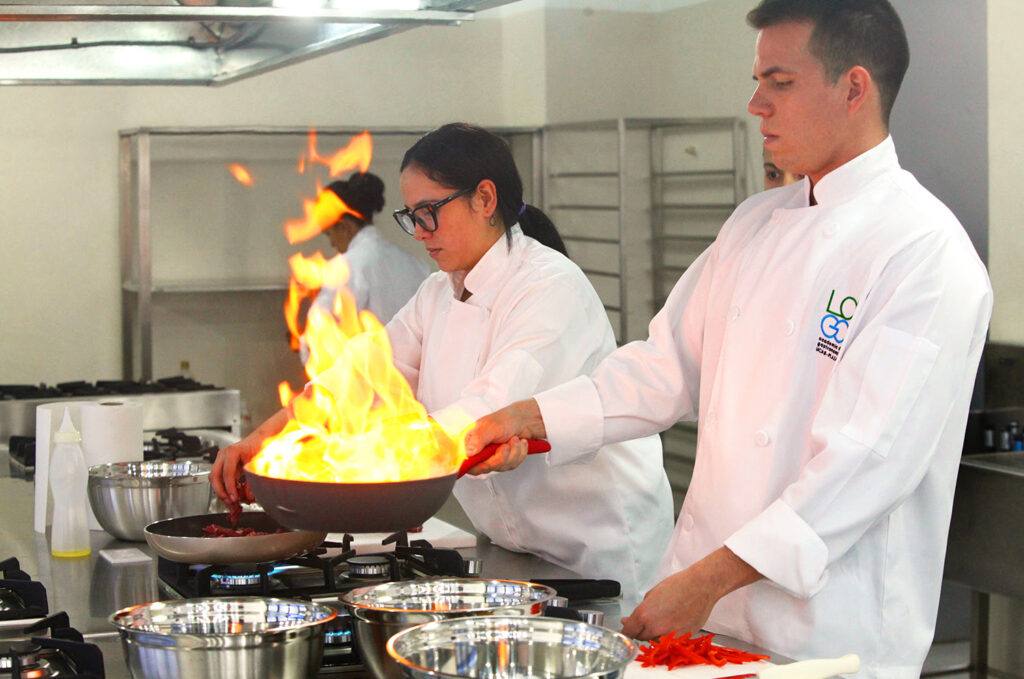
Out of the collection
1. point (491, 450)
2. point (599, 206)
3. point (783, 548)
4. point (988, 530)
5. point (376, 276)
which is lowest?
point (988, 530)

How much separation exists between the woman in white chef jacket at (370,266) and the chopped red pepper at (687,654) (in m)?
3.80

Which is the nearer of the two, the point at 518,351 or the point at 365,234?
the point at 518,351

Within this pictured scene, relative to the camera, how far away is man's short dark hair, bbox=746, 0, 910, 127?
161cm

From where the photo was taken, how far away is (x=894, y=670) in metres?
1.61

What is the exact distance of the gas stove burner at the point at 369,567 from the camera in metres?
1.65

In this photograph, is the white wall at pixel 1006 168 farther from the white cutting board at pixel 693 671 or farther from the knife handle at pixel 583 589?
the white cutting board at pixel 693 671

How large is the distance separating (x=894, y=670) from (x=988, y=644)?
2092 mm

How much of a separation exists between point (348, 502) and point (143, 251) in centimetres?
412

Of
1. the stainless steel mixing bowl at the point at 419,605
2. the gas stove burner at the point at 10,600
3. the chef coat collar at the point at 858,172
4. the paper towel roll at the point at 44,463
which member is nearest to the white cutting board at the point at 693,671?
the stainless steel mixing bowl at the point at 419,605

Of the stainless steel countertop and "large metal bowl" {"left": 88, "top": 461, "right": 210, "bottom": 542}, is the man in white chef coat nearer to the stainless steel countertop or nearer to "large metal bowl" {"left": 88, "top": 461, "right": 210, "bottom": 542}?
the stainless steel countertop

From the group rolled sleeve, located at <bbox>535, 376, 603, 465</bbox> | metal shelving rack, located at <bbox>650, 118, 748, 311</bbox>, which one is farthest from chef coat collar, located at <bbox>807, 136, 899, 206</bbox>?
metal shelving rack, located at <bbox>650, 118, 748, 311</bbox>

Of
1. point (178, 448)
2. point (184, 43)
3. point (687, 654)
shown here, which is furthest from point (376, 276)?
point (687, 654)

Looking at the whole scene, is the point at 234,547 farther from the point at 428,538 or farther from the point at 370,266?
the point at 370,266

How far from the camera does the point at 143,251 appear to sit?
5172 millimetres
